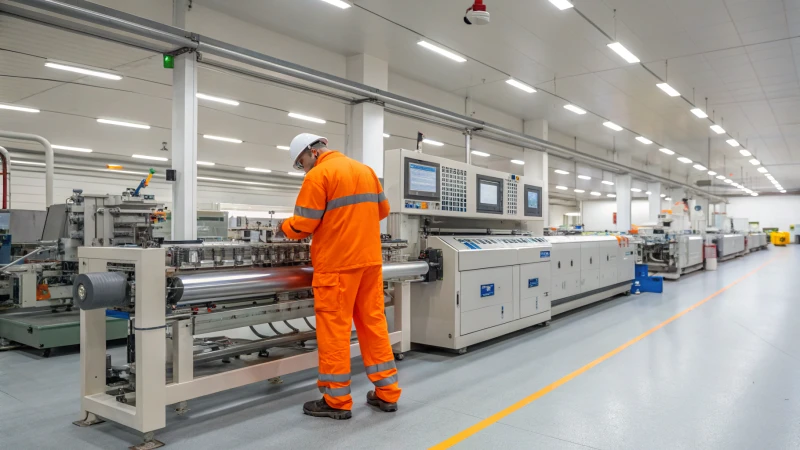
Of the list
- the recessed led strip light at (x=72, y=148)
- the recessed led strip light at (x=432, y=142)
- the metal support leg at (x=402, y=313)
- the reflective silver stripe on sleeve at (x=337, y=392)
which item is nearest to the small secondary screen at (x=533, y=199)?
the metal support leg at (x=402, y=313)

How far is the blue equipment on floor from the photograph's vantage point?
28.9ft

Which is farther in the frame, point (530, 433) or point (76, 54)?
point (76, 54)

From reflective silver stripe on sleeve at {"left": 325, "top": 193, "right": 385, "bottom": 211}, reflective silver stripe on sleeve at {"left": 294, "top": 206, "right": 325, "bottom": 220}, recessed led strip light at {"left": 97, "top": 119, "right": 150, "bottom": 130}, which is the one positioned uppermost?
recessed led strip light at {"left": 97, "top": 119, "right": 150, "bottom": 130}

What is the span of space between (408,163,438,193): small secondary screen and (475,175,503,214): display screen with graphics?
29.2 inches

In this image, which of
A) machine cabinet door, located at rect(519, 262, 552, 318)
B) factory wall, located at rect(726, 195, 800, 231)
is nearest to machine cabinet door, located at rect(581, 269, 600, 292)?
machine cabinet door, located at rect(519, 262, 552, 318)

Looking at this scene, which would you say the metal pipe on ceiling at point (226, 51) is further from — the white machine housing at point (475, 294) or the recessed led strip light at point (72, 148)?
the recessed led strip light at point (72, 148)

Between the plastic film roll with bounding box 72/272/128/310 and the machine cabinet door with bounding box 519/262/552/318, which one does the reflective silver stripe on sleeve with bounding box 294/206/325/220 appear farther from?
the machine cabinet door with bounding box 519/262/552/318

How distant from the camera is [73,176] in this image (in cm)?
1465

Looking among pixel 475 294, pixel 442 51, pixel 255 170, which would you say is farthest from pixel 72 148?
pixel 475 294

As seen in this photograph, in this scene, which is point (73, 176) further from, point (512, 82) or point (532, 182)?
point (532, 182)

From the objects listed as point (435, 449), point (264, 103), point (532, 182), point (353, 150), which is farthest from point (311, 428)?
point (264, 103)

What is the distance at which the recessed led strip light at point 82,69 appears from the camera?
22.3ft

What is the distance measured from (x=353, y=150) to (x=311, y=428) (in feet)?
16.4

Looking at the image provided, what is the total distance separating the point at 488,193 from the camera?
205 inches
